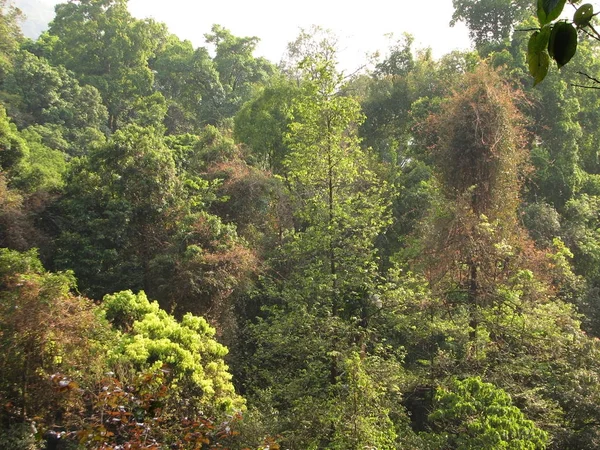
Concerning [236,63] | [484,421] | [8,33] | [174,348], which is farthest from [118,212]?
[8,33]

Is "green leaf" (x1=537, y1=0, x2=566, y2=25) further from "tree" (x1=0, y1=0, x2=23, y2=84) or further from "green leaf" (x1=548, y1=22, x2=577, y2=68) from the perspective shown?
"tree" (x1=0, y1=0, x2=23, y2=84)

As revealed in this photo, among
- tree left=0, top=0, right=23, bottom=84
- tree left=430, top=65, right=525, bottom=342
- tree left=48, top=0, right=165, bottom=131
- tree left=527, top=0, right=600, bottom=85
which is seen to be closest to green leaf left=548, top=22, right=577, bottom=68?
tree left=527, top=0, right=600, bottom=85

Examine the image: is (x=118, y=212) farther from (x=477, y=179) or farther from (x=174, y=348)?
(x=477, y=179)

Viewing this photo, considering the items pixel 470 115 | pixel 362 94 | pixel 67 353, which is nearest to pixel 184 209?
pixel 67 353

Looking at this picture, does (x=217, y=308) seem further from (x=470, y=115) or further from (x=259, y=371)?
(x=470, y=115)

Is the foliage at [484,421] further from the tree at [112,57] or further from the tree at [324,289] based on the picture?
the tree at [112,57]

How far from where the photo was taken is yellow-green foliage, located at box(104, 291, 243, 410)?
5.72 metres

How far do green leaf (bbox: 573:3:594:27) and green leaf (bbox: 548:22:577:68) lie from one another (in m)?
0.02

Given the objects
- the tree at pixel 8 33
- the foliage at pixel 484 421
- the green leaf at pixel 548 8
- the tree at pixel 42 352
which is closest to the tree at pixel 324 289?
the foliage at pixel 484 421

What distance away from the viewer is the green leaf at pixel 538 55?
96cm

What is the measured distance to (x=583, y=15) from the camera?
0.92m

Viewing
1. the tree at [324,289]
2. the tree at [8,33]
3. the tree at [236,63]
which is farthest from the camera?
the tree at [236,63]

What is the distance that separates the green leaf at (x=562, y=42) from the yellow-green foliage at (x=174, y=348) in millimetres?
5078

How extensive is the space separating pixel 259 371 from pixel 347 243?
2.29 metres
